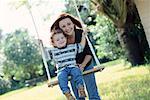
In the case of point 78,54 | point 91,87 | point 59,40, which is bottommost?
point 91,87

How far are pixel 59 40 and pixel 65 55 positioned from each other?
8.9 inches

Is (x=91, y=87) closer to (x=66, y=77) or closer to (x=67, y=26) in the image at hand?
(x=66, y=77)

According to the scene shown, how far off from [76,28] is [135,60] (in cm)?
1272

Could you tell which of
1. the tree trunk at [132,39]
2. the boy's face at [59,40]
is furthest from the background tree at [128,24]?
the boy's face at [59,40]

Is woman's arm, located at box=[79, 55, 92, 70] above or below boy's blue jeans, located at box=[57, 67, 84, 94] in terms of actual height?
above

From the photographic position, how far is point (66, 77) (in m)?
7.69

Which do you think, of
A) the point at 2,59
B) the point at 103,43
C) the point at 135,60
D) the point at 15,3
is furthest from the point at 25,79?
the point at 15,3

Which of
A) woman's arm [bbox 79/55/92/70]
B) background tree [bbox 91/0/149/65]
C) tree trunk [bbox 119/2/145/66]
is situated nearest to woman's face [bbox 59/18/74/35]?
woman's arm [bbox 79/55/92/70]

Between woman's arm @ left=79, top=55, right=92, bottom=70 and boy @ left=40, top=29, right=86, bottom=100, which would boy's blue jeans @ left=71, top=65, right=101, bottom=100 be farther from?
boy @ left=40, top=29, right=86, bottom=100

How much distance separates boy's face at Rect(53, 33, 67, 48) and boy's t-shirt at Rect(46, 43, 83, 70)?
7cm

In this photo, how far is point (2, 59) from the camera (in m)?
47.6

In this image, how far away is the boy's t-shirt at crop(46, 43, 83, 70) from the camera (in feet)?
25.3

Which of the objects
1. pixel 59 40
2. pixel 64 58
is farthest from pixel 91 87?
pixel 59 40

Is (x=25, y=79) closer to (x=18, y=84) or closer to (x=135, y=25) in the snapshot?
(x=18, y=84)
